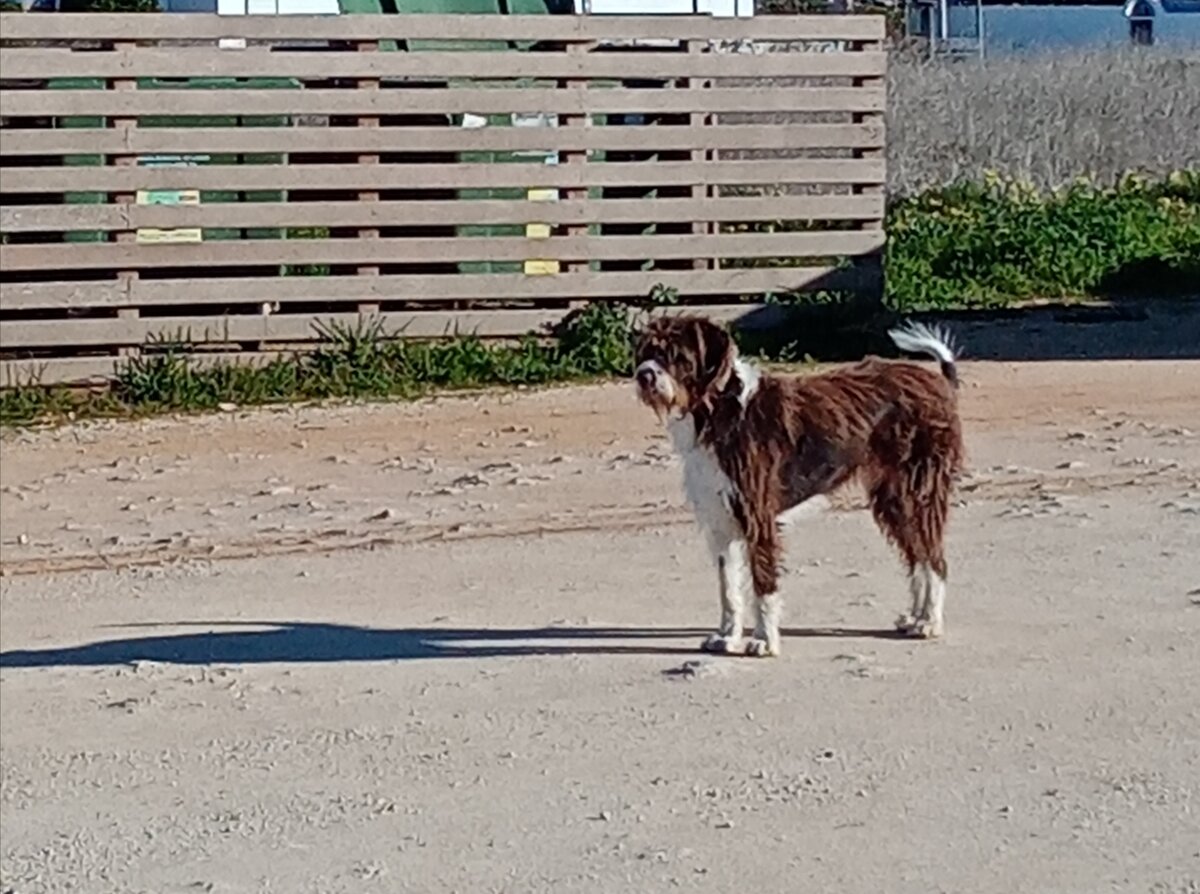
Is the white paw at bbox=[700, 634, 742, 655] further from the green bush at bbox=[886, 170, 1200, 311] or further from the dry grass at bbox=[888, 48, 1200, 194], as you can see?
the dry grass at bbox=[888, 48, 1200, 194]

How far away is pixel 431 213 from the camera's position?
44.0 ft

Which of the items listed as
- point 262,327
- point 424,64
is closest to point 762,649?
point 262,327

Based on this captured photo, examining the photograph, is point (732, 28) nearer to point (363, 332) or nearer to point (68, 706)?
point (363, 332)

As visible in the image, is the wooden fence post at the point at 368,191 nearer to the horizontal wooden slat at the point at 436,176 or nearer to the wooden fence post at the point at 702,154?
the horizontal wooden slat at the point at 436,176

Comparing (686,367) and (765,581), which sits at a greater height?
(686,367)

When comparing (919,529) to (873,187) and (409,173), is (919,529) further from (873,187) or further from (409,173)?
(873,187)

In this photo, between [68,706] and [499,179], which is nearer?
[68,706]

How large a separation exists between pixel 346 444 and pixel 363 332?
5.66ft

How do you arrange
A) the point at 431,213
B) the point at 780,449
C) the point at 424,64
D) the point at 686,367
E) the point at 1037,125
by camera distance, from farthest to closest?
the point at 1037,125 → the point at 431,213 → the point at 424,64 → the point at 780,449 → the point at 686,367

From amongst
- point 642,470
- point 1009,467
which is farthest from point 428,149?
point 1009,467

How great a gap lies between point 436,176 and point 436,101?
1.27ft

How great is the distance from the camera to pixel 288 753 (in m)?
6.93

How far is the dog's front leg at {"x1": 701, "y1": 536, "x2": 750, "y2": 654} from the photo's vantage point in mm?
7680

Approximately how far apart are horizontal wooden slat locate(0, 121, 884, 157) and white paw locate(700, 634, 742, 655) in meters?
5.97
